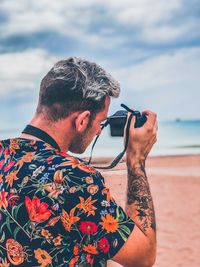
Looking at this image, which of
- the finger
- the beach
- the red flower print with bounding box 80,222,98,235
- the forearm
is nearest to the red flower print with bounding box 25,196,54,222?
the red flower print with bounding box 80,222,98,235

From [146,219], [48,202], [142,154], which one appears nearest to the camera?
[48,202]

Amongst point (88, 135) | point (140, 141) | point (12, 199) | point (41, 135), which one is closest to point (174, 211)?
point (140, 141)

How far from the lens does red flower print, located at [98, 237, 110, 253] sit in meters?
1.47

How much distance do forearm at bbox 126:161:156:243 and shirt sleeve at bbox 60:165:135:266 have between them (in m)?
0.17

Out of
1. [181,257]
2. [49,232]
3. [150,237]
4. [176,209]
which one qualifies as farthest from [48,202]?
[176,209]

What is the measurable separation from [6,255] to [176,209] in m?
8.71

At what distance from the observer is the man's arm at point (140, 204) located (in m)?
1.50

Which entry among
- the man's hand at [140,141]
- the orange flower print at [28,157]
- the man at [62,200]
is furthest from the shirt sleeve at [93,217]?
the man's hand at [140,141]

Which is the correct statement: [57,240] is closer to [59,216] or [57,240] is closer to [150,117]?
[59,216]

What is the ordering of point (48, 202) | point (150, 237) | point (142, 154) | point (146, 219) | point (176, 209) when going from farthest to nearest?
point (176, 209) → point (142, 154) → point (146, 219) → point (150, 237) → point (48, 202)

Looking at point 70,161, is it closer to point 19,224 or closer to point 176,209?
point 19,224

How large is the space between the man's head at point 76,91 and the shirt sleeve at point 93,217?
0.24m

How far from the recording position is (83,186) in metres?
1.46

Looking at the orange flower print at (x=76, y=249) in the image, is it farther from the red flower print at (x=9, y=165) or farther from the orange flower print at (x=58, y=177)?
the red flower print at (x=9, y=165)
